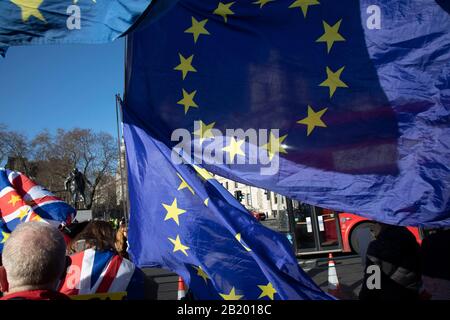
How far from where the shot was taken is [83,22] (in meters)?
2.48

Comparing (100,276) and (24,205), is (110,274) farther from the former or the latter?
(24,205)

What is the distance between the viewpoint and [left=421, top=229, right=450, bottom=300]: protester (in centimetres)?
286

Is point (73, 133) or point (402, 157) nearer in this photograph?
point (402, 157)

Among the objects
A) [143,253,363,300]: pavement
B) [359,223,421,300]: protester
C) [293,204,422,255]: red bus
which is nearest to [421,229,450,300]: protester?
[359,223,421,300]: protester

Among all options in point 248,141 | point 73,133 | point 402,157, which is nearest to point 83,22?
point 248,141

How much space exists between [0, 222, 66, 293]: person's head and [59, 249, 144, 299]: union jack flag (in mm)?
801

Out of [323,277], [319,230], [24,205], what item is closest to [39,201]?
[24,205]

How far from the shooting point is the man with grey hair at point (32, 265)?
146 cm

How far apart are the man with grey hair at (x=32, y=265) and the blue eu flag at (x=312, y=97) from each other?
172 centimetres

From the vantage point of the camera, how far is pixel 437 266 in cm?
291

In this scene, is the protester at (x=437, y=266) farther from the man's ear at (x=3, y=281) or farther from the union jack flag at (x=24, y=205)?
the union jack flag at (x=24, y=205)

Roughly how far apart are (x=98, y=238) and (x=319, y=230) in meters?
9.48
